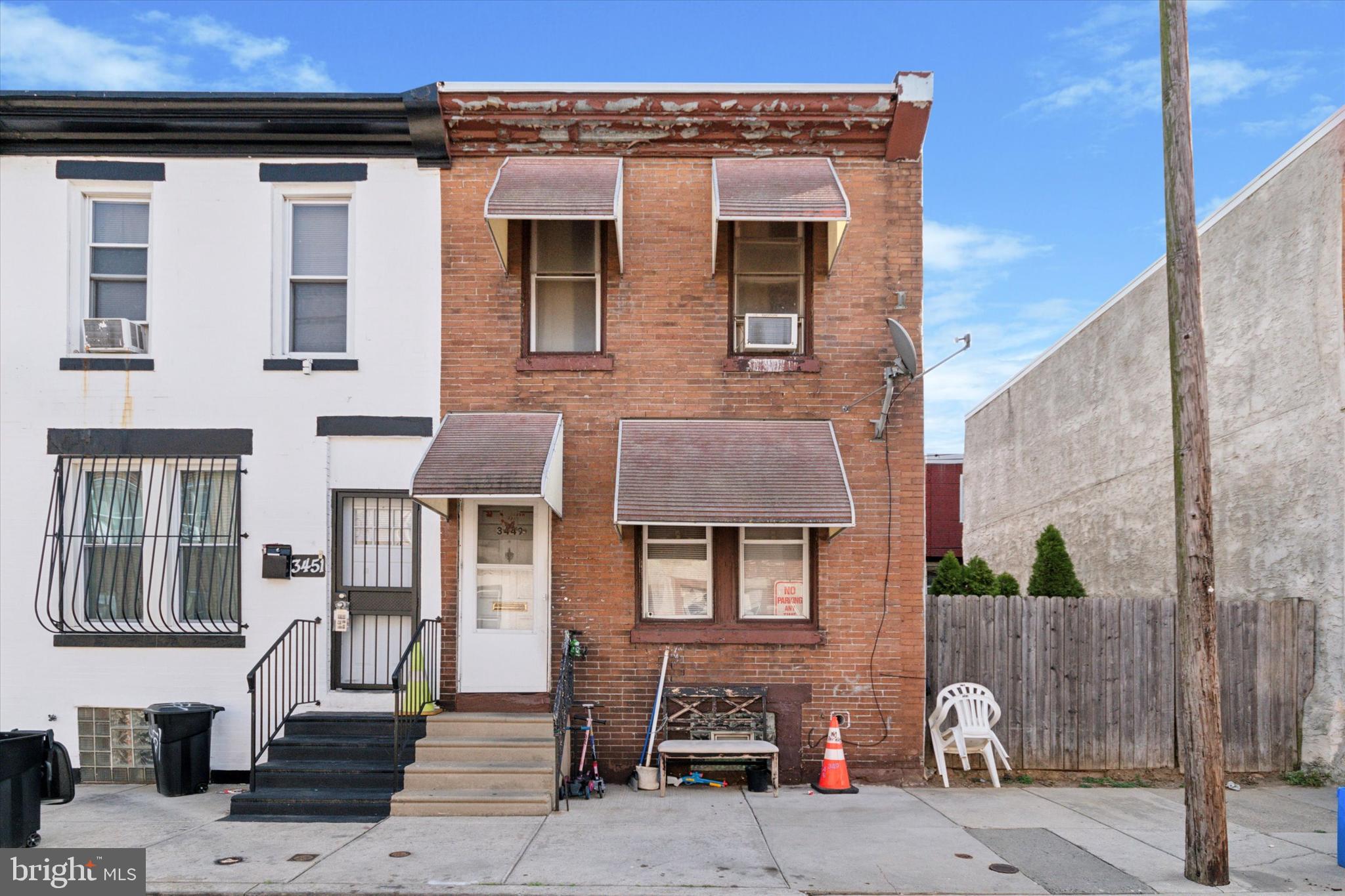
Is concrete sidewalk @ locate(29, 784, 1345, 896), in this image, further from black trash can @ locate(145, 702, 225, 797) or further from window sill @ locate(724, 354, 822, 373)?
window sill @ locate(724, 354, 822, 373)

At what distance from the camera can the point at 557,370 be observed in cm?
976

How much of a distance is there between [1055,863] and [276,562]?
24.2 feet

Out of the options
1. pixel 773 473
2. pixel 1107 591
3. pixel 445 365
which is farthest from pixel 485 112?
pixel 1107 591

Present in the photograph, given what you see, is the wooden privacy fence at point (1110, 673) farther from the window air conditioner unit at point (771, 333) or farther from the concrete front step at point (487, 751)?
the concrete front step at point (487, 751)

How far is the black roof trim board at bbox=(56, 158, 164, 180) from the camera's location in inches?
390

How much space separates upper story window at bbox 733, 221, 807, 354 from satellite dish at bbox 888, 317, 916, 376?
105cm

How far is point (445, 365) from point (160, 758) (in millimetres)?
4507

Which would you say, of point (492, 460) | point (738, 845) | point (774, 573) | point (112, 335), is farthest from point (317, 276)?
point (738, 845)

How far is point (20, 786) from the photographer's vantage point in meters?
7.15

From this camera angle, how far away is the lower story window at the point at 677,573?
9711 millimetres

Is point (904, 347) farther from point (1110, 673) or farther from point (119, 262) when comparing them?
point (119, 262)

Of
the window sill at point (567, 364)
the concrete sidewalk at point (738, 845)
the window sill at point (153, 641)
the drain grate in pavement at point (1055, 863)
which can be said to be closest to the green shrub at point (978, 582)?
the concrete sidewalk at point (738, 845)

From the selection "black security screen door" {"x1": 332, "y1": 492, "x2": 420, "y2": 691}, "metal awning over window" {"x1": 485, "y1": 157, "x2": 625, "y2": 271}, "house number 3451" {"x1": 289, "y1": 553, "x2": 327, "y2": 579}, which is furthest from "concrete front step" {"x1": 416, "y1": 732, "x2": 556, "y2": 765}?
"metal awning over window" {"x1": 485, "y1": 157, "x2": 625, "y2": 271}

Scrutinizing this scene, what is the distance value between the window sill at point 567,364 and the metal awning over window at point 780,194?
1.45 meters
